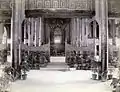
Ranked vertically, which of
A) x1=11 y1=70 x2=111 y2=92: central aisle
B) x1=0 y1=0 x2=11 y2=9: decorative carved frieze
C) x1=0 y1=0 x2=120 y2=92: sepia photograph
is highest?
x1=0 y1=0 x2=11 y2=9: decorative carved frieze

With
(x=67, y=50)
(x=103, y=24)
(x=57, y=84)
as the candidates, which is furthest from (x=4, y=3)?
(x=67, y=50)

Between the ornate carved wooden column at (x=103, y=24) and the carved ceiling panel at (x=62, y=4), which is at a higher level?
the carved ceiling panel at (x=62, y=4)

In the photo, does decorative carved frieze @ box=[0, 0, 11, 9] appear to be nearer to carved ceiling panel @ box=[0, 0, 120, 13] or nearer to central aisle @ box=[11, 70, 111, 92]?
carved ceiling panel @ box=[0, 0, 120, 13]

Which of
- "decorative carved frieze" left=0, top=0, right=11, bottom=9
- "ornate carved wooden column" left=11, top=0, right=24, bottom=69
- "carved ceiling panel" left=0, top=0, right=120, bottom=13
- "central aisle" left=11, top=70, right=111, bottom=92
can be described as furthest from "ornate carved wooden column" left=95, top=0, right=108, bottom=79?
"decorative carved frieze" left=0, top=0, right=11, bottom=9

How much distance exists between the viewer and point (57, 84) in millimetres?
2957

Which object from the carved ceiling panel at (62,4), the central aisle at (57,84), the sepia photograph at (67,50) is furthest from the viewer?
the carved ceiling panel at (62,4)

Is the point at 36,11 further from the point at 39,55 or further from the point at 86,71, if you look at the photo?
the point at 86,71

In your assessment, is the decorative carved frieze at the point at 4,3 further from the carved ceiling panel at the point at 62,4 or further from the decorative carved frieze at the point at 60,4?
the decorative carved frieze at the point at 60,4

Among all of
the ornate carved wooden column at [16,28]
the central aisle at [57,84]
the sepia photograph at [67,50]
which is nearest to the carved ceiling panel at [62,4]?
the sepia photograph at [67,50]

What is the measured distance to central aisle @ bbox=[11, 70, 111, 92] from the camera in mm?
2785

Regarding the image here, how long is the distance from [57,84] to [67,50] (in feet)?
5.96

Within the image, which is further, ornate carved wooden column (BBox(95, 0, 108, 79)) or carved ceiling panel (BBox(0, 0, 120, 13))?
ornate carved wooden column (BBox(95, 0, 108, 79))

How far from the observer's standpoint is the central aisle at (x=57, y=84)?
2785 millimetres

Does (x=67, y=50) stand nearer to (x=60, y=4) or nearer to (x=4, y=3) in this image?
(x=60, y=4)
